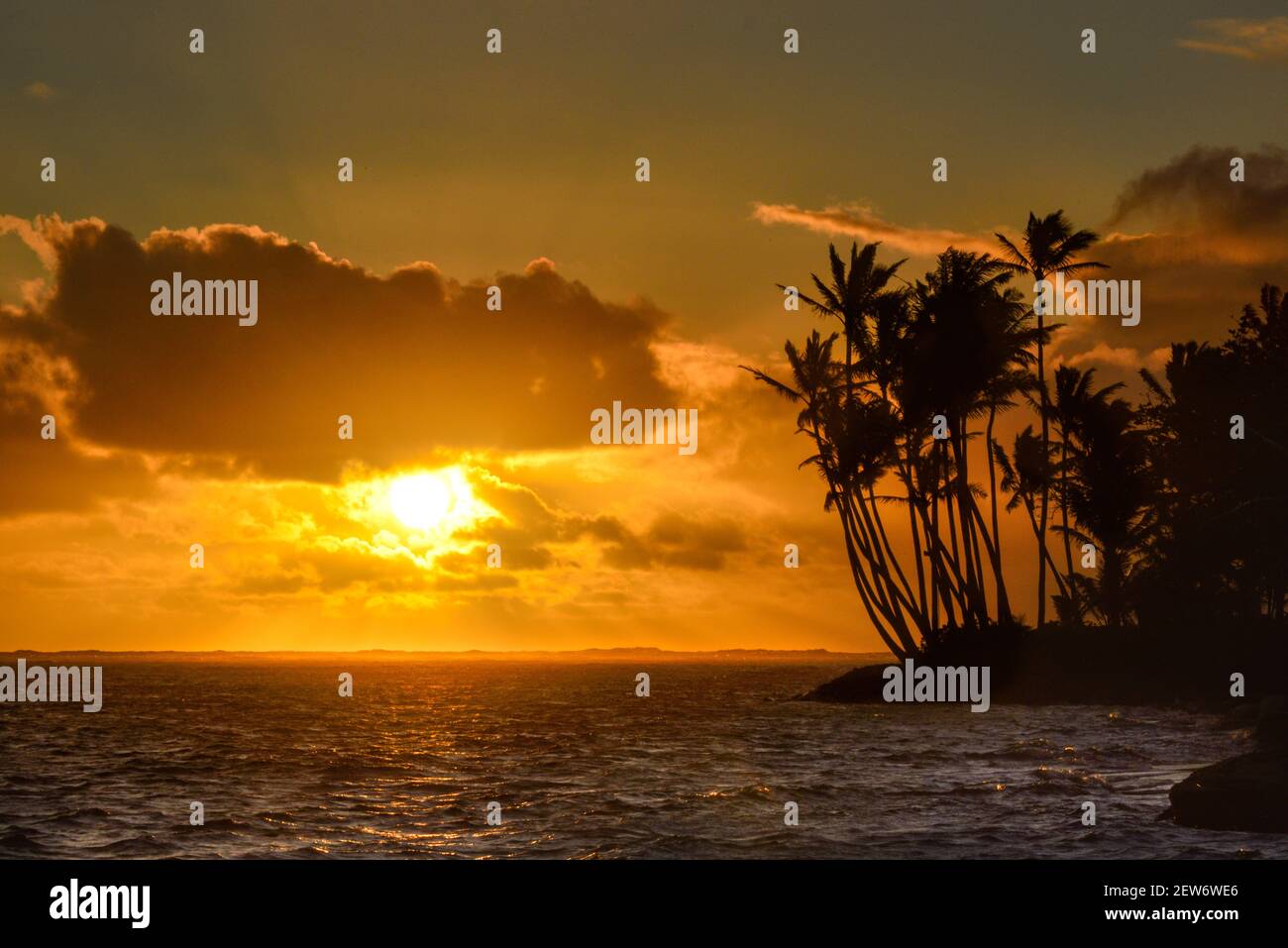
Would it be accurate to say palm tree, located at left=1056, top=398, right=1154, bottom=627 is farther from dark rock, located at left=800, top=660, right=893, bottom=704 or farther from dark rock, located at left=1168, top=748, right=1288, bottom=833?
dark rock, located at left=1168, top=748, right=1288, bottom=833

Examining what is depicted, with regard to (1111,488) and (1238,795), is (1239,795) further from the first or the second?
Answer: (1111,488)

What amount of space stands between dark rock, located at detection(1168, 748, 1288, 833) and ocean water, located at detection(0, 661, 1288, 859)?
533 mm

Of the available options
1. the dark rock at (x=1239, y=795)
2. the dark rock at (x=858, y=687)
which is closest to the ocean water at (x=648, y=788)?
the dark rock at (x=1239, y=795)

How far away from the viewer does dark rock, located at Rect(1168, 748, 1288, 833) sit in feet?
69.1

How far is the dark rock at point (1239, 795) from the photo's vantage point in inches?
829

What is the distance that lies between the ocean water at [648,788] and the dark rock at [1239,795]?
53cm

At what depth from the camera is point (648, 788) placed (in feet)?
103

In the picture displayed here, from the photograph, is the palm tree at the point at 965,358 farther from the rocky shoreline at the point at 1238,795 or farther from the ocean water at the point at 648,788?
the rocky shoreline at the point at 1238,795

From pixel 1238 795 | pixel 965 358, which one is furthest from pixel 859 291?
pixel 1238 795

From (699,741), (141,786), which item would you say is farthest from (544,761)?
(141,786)

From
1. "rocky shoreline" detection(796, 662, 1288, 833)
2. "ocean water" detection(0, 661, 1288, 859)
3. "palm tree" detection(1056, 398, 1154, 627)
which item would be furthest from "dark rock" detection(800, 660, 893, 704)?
"rocky shoreline" detection(796, 662, 1288, 833)

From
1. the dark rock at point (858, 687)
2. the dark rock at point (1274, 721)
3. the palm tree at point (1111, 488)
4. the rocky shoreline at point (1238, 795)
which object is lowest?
the dark rock at point (858, 687)
